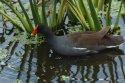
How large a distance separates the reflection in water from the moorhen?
0.45 ft

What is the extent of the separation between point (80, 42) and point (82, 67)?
1.77 ft

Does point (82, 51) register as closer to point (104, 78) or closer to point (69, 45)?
point (69, 45)

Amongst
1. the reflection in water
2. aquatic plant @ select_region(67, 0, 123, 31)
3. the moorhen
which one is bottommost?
the reflection in water

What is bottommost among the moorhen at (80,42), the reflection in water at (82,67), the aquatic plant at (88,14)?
the reflection in water at (82,67)

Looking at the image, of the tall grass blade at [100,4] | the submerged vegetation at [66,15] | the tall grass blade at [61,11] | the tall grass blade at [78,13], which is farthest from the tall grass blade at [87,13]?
the tall grass blade at [100,4]

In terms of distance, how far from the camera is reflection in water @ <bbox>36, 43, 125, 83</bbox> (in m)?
6.41

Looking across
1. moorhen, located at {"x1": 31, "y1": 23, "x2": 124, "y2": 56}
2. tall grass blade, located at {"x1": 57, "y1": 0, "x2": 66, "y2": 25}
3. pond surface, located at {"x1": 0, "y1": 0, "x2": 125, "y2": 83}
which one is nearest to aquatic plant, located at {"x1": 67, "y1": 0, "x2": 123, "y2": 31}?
tall grass blade, located at {"x1": 57, "y1": 0, "x2": 66, "y2": 25}

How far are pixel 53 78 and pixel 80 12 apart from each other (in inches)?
65.3

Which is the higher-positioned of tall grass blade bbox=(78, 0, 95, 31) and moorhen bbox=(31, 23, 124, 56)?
tall grass blade bbox=(78, 0, 95, 31)

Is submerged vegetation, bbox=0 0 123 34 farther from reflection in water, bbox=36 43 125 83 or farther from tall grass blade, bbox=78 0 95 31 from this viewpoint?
reflection in water, bbox=36 43 125 83

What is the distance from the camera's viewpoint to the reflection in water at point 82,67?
21.0 ft

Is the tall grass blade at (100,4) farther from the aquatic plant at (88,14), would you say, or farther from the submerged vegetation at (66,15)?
the aquatic plant at (88,14)

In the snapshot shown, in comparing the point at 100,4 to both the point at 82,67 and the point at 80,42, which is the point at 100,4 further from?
the point at 82,67

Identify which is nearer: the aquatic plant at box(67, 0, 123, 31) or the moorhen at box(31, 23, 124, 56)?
the moorhen at box(31, 23, 124, 56)
